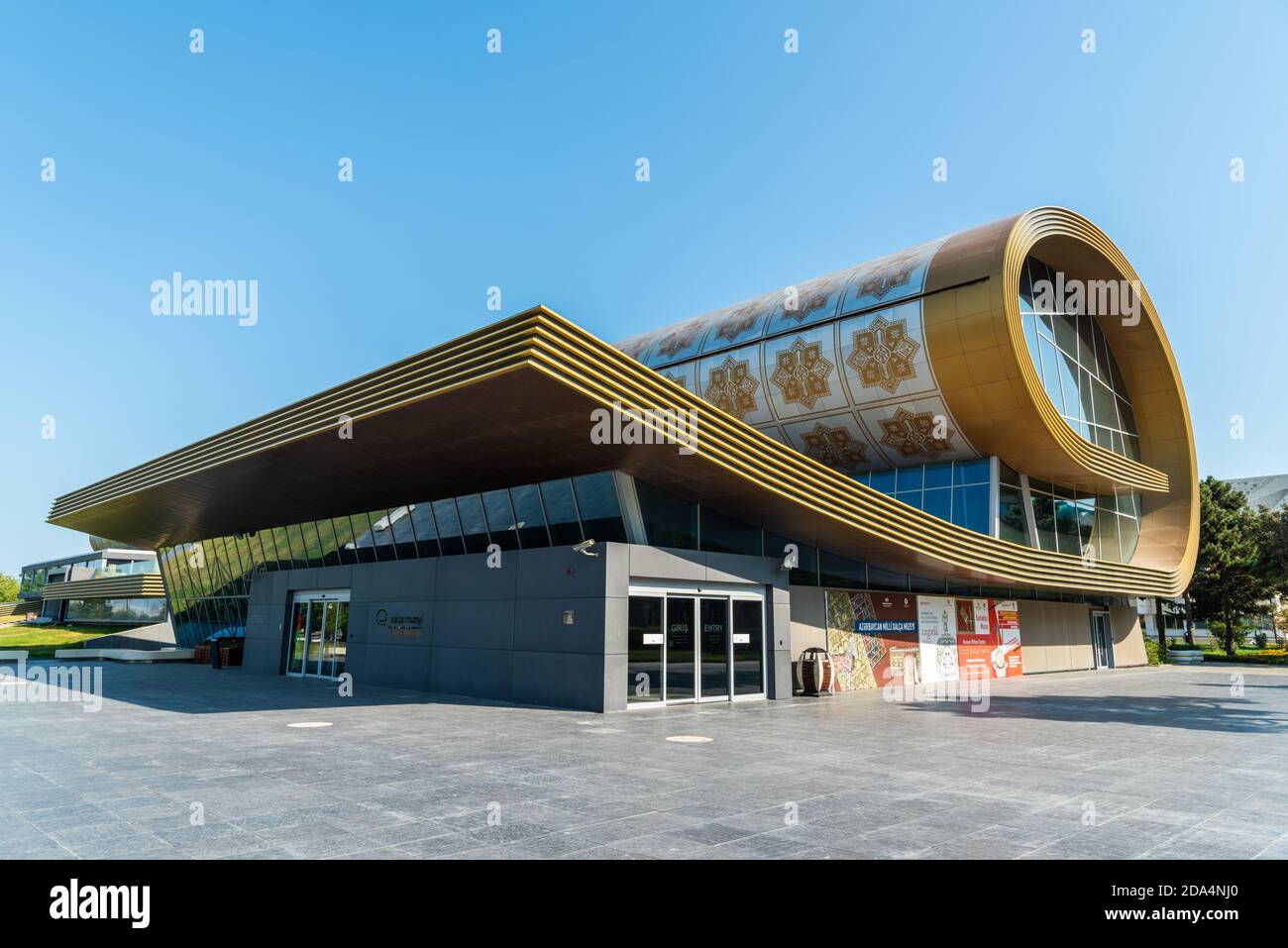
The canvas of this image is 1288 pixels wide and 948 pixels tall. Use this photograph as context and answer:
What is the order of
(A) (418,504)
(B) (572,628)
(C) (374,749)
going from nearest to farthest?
(C) (374,749) → (B) (572,628) → (A) (418,504)

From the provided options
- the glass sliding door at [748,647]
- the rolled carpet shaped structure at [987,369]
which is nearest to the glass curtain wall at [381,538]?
the glass sliding door at [748,647]

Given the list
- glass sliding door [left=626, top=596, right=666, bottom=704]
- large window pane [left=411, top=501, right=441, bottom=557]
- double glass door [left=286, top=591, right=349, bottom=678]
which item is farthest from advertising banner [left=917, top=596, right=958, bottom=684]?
double glass door [left=286, top=591, right=349, bottom=678]

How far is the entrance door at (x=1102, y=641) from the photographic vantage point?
124 feet

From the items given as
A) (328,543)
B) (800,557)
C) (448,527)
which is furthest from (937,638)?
(328,543)

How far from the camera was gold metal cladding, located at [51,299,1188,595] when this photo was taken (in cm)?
1286

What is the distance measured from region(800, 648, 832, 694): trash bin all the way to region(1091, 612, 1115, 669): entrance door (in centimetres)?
2349

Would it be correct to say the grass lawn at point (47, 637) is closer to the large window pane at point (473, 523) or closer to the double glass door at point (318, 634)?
the double glass door at point (318, 634)

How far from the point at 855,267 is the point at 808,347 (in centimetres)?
453

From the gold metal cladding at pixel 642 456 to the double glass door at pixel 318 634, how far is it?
4.61 meters

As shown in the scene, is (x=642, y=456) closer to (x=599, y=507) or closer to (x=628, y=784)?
(x=599, y=507)

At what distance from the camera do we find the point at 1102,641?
38.5m

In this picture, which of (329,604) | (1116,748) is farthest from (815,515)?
(329,604)

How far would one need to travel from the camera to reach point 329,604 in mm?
25844

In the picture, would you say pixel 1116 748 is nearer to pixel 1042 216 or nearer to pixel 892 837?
pixel 892 837
